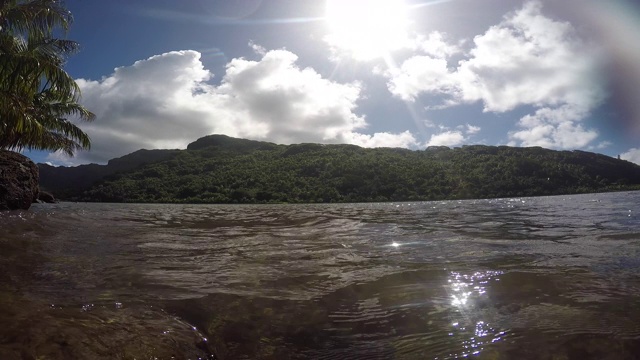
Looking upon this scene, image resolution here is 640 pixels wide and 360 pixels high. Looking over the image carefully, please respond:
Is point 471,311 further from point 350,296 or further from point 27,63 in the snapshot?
point 27,63

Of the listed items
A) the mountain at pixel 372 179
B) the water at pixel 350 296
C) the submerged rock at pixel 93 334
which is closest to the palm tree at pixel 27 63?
the water at pixel 350 296

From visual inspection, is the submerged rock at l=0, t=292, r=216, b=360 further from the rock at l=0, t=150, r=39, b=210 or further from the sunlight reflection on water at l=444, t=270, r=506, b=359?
the rock at l=0, t=150, r=39, b=210

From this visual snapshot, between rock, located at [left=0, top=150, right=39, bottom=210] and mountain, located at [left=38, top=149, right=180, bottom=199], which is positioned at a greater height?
mountain, located at [left=38, top=149, right=180, bottom=199]

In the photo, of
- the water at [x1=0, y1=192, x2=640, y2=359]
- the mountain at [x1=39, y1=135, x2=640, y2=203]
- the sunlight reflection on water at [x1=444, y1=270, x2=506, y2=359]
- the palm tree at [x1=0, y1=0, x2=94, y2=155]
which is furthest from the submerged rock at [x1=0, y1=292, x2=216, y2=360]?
the mountain at [x1=39, y1=135, x2=640, y2=203]

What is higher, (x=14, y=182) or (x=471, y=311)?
(x=14, y=182)

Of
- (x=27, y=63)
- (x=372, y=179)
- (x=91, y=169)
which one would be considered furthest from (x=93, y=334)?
(x=91, y=169)

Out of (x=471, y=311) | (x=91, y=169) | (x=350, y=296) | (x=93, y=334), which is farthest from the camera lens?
(x=91, y=169)
